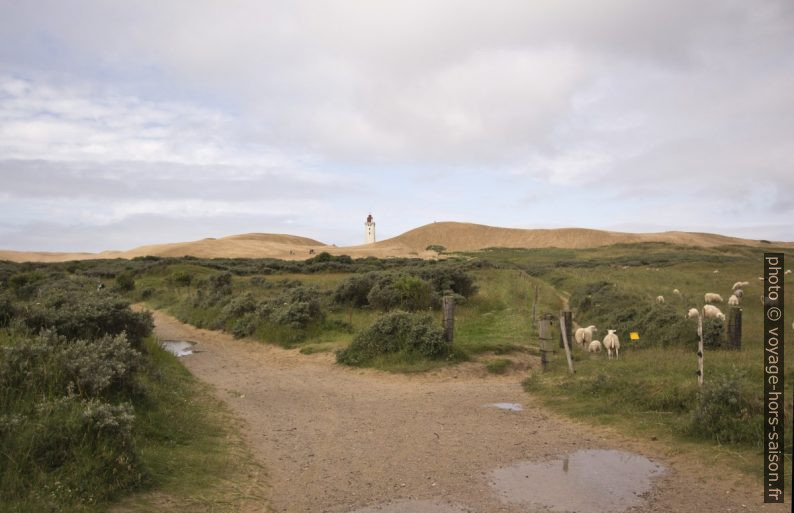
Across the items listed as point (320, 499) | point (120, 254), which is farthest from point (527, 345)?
point (120, 254)

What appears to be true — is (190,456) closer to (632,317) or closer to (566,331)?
(566,331)

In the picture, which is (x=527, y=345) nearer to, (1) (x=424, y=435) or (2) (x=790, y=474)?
(1) (x=424, y=435)

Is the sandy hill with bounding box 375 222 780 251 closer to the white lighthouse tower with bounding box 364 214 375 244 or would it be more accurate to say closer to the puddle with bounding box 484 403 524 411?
the white lighthouse tower with bounding box 364 214 375 244

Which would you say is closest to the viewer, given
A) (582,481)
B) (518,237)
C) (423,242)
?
(582,481)

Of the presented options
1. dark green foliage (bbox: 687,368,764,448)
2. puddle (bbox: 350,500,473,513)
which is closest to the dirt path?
puddle (bbox: 350,500,473,513)

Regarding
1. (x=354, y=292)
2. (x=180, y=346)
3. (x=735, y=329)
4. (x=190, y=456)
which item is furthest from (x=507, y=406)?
(x=354, y=292)

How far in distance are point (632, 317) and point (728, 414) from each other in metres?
11.2

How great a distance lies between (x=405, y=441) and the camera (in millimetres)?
8844

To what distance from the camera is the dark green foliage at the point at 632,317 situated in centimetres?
1566

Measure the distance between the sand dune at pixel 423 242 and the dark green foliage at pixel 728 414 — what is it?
76387 mm

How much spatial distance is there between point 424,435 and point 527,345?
347 inches

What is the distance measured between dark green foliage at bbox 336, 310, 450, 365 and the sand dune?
221 ft

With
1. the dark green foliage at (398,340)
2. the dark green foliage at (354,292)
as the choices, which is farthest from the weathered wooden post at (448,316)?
the dark green foliage at (354,292)

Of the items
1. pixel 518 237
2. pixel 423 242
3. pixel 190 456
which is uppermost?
pixel 518 237
